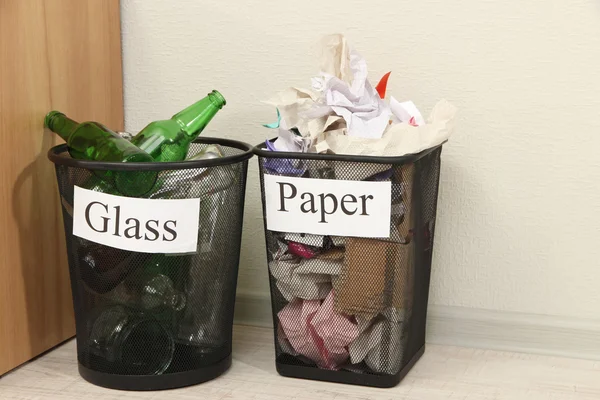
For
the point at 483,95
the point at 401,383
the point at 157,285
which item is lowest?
the point at 401,383

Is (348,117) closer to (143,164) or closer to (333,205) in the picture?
(333,205)

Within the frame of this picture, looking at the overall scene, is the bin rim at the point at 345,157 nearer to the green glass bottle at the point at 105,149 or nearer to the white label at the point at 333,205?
the white label at the point at 333,205

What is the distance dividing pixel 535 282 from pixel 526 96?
0.26 m

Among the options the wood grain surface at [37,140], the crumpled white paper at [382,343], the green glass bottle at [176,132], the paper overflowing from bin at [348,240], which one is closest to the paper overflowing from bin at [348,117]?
the paper overflowing from bin at [348,240]

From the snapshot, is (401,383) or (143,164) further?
(401,383)

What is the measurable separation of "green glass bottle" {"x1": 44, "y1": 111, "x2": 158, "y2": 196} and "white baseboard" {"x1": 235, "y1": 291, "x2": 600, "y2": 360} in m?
0.49

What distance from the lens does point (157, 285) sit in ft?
3.69

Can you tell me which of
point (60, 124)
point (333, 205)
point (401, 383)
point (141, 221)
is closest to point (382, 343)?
point (401, 383)

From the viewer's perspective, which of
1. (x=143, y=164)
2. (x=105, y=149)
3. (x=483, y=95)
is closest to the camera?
(x=143, y=164)

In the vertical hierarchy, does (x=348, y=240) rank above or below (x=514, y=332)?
above

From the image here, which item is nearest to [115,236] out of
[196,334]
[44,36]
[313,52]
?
[196,334]

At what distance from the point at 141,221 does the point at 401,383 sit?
1.29 ft

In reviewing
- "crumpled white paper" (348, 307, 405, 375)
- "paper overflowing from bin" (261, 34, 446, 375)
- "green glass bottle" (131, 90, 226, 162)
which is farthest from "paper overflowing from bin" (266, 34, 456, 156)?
"crumpled white paper" (348, 307, 405, 375)

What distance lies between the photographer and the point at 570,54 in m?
1.21
